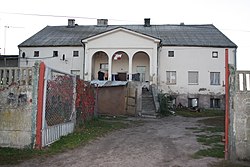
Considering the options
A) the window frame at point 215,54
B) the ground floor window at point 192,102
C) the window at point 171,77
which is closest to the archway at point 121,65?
the window at point 171,77

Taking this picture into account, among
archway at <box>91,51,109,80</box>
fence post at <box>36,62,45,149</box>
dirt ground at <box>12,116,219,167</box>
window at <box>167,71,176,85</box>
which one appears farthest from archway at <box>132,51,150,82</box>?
fence post at <box>36,62,45,149</box>

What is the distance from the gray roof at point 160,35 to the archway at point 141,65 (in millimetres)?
2777

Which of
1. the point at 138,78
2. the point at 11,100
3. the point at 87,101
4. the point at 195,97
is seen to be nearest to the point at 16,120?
the point at 11,100

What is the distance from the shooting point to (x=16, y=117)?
7.86 metres

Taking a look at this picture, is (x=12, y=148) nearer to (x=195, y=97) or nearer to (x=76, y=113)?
(x=76, y=113)

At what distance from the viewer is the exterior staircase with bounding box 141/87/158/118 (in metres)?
20.6

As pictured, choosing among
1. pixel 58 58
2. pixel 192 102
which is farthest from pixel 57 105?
pixel 58 58

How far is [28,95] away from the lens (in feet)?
25.6

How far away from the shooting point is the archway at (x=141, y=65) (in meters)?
32.6

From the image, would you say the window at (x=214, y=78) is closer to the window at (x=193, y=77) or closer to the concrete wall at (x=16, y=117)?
the window at (x=193, y=77)

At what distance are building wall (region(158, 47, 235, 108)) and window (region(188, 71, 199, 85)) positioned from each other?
0.82ft

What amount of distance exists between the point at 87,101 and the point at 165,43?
19974mm

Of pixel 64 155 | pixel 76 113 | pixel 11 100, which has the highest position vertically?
pixel 11 100

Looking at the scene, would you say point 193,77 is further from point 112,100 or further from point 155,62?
point 112,100
